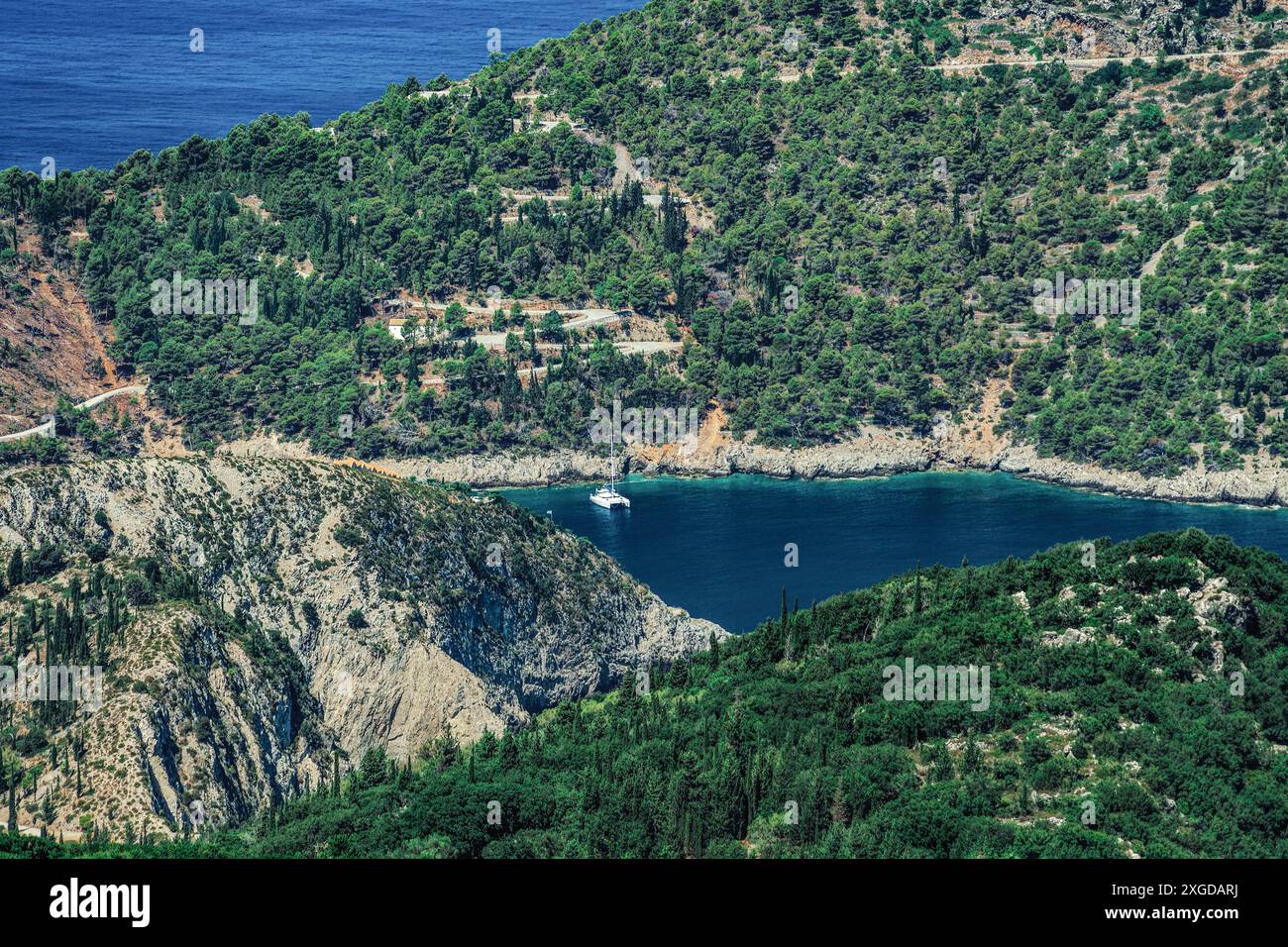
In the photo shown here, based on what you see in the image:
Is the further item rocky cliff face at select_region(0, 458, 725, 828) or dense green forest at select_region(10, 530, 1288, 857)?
rocky cliff face at select_region(0, 458, 725, 828)

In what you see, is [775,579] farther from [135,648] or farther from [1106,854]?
[1106,854]

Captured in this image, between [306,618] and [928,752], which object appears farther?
[306,618]

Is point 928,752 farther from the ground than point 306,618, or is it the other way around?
point 306,618

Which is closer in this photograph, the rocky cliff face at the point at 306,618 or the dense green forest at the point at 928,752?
the dense green forest at the point at 928,752
